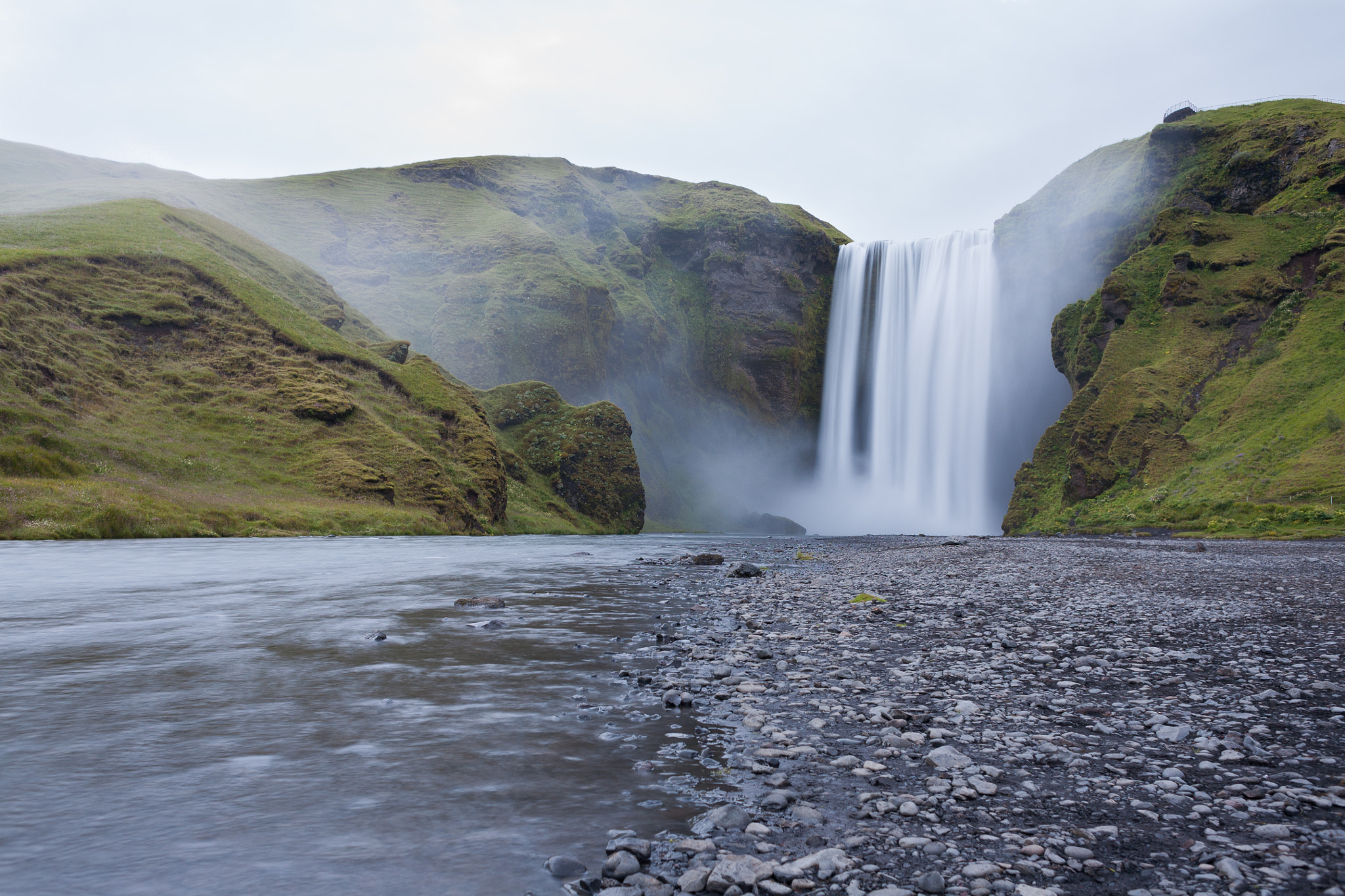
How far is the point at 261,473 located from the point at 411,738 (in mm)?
47968

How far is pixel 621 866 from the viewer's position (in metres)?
4.04

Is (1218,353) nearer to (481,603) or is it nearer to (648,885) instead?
(481,603)

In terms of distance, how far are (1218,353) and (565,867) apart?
74763 mm

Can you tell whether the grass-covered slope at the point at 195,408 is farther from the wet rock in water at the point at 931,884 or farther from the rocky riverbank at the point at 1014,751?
the wet rock in water at the point at 931,884

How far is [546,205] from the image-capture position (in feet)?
493

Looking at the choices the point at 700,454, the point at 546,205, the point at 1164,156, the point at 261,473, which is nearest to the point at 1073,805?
the point at 261,473

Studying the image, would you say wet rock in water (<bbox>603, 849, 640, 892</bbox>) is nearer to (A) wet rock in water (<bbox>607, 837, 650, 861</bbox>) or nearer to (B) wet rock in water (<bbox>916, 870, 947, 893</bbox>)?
(A) wet rock in water (<bbox>607, 837, 650, 861</bbox>)

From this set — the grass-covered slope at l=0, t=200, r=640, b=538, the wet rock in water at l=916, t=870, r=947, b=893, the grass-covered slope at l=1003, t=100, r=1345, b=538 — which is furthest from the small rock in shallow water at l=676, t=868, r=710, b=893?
the grass-covered slope at l=1003, t=100, r=1345, b=538

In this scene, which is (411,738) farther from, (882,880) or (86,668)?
(86,668)

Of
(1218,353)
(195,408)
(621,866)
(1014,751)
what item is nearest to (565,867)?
(621,866)

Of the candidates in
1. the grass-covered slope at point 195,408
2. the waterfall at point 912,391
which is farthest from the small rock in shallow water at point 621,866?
the waterfall at point 912,391

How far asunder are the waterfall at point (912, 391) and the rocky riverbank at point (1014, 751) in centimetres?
8916

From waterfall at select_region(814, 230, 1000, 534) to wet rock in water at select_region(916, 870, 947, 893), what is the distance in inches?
3861

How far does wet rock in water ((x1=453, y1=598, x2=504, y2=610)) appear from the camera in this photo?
15141 mm
